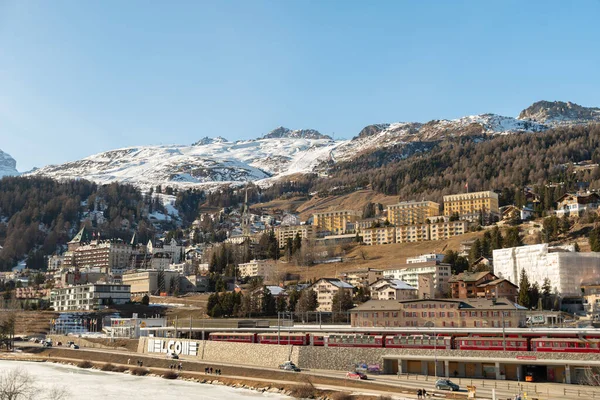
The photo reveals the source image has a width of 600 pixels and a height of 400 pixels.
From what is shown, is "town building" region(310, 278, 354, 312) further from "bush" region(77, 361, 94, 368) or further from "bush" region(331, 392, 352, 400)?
"bush" region(331, 392, 352, 400)

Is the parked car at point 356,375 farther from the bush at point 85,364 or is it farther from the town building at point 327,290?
the town building at point 327,290

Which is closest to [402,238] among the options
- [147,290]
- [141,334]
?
[147,290]

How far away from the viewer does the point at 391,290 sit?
10962cm

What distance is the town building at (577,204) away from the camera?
471 feet

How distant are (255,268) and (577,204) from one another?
72.2m

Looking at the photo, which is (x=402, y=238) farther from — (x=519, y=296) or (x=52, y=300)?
(x=52, y=300)

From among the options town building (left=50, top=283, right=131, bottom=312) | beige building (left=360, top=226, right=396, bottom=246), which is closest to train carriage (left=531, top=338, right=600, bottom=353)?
town building (left=50, top=283, right=131, bottom=312)

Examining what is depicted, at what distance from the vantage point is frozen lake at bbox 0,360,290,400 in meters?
56.4

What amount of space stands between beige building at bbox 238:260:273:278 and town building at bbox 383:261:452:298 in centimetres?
3418

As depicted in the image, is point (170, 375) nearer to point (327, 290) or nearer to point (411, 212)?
point (327, 290)

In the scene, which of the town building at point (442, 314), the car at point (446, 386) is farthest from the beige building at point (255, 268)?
the car at point (446, 386)

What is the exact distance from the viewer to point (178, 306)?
12762 centimetres

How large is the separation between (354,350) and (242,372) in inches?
438

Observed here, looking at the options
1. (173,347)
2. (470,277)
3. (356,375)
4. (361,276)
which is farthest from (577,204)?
(356,375)
